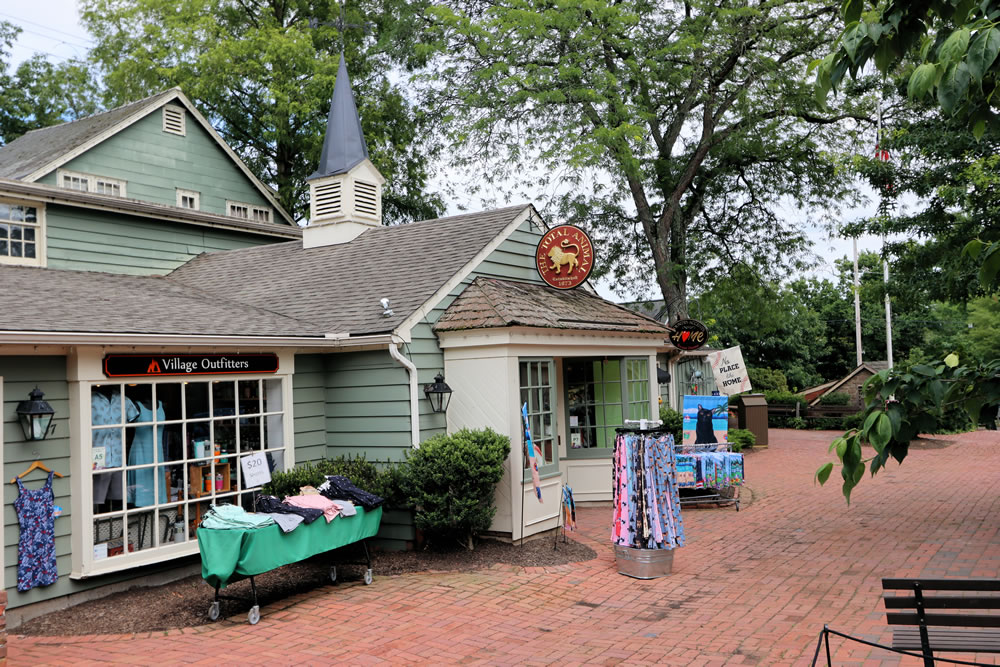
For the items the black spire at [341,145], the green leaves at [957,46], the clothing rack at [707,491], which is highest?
the black spire at [341,145]

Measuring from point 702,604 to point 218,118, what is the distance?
22.4 m

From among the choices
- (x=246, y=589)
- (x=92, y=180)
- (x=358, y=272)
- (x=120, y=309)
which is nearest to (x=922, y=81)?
(x=246, y=589)

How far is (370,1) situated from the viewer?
1046 inches

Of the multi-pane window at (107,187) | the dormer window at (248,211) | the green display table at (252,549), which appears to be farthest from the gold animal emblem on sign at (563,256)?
the multi-pane window at (107,187)

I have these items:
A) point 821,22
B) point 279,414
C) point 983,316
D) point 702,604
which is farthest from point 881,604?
point 983,316

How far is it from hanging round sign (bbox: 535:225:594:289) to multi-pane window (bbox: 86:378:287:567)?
4472 mm

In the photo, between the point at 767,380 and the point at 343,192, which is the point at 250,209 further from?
the point at 767,380

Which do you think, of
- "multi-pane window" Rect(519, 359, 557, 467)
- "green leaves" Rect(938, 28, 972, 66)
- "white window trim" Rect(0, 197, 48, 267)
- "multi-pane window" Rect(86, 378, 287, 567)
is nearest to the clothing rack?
"multi-pane window" Rect(519, 359, 557, 467)

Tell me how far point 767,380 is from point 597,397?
75.0ft

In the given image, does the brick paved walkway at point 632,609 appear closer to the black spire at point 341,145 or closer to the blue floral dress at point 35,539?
the blue floral dress at point 35,539

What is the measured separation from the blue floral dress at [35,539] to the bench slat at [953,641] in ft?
23.8

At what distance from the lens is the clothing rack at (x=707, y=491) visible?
12492 mm

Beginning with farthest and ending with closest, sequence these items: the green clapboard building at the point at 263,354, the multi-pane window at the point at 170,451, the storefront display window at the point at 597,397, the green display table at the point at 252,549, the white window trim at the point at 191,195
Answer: the white window trim at the point at 191,195 → the storefront display window at the point at 597,397 → the multi-pane window at the point at 170,451 → the green clapboard building at the point at 263,354 → the green display table at the point at 252,549

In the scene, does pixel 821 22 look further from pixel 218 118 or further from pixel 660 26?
pixel 218 118
